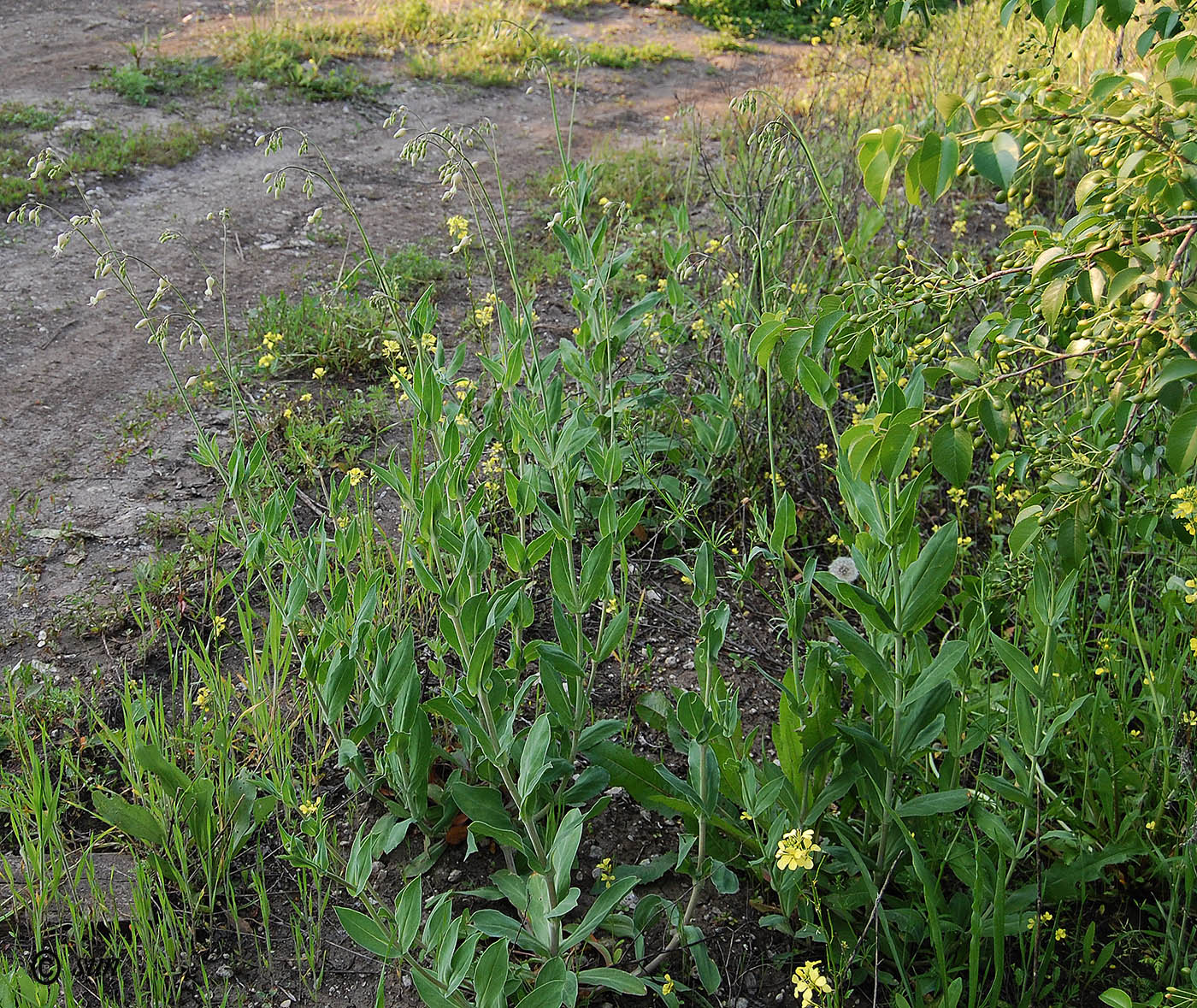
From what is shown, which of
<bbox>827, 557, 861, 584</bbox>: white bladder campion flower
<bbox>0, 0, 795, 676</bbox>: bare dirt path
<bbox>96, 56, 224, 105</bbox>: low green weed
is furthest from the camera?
<bbox>96, 56, 224, 105</bbox>: low green weed

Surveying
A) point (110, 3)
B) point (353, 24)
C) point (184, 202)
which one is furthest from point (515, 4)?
point (184, 202)

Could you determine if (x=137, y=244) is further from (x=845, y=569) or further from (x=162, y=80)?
(x=845, y=569)

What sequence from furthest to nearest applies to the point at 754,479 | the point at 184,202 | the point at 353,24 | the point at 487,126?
the point at 353,24 < the point at 184,202 < the point at 754,479 < the point at 487,126

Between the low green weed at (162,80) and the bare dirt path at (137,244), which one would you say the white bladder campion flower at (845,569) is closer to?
the bare dirt path at (137,244)

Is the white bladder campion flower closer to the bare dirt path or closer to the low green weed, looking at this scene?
the bare dirt path

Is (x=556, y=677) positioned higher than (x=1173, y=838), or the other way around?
(x=556, y=677)

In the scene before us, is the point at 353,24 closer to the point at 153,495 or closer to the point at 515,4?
the point at 515,4

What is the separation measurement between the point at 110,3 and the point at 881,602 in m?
9.36

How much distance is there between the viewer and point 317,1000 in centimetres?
212

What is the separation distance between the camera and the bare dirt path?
3384 mm

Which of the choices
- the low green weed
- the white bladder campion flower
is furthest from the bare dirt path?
the white bladder campion flower

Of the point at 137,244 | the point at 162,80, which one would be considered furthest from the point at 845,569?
the point at 162,80

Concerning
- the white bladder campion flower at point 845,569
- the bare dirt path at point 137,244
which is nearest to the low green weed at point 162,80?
the bare dirt path at point 137,244

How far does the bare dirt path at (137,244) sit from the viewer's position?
338 cm
